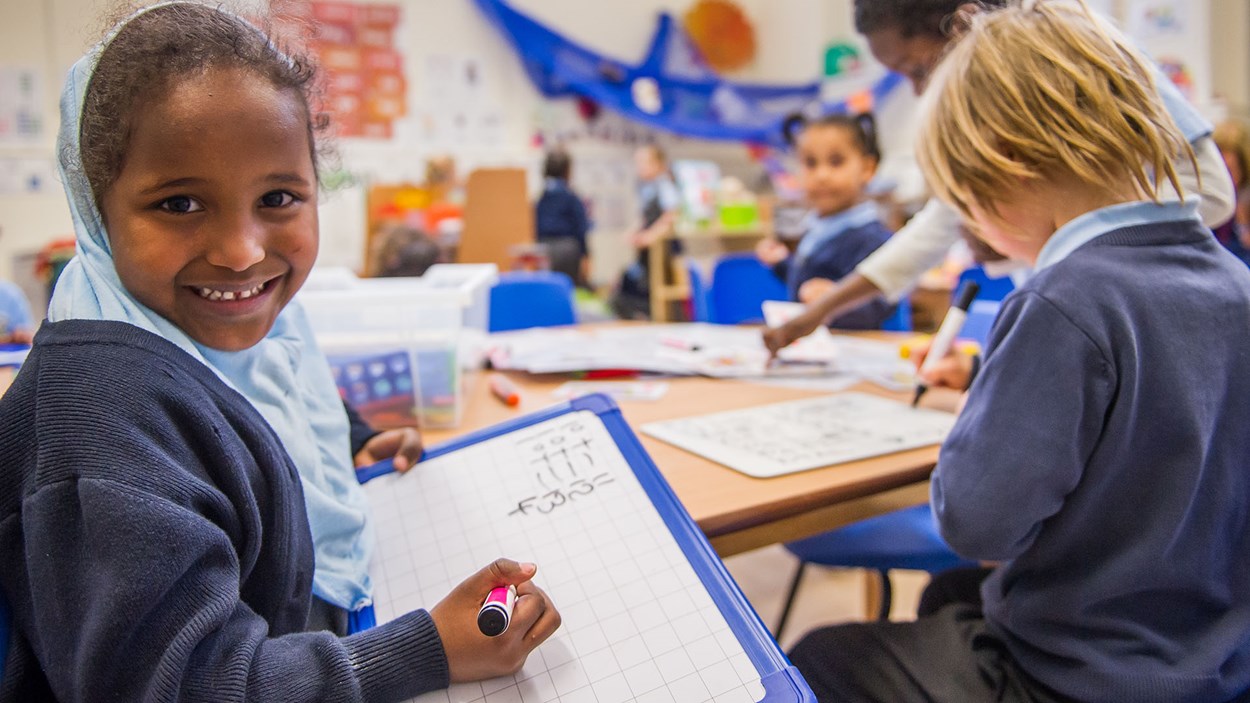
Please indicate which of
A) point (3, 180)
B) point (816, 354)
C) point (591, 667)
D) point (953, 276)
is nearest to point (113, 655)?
point (591, 667)

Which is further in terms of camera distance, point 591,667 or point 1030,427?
point 1030,427

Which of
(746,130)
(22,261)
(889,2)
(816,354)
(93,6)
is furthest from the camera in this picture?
(746,130)

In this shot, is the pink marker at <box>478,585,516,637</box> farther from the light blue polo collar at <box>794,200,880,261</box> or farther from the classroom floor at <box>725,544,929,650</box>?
the light blue polo collar at <box>794,200,880,261</box>

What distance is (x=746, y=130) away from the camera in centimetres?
538

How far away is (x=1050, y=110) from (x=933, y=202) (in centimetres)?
78

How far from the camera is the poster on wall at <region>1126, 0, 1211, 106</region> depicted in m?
3.30

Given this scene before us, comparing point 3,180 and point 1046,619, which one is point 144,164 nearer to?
point 1046,619

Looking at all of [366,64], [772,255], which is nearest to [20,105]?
[366,64]

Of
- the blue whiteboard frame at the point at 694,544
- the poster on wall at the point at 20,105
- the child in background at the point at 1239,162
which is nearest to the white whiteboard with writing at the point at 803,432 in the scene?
the blue whiteboard frame at the point at 694,544

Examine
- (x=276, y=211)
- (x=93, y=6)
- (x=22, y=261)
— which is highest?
(x=93, y=6)

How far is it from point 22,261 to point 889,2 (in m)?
4.02

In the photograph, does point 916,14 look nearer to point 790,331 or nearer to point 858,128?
point 790,331

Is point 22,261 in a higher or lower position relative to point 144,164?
lower

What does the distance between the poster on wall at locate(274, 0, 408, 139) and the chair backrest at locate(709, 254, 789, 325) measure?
2995mm
